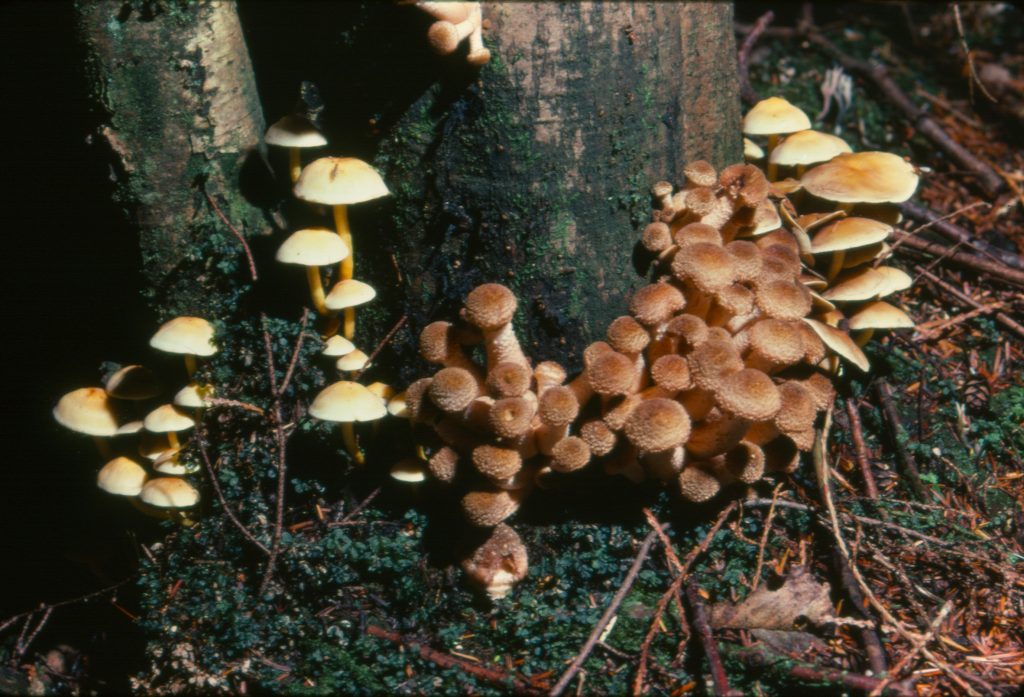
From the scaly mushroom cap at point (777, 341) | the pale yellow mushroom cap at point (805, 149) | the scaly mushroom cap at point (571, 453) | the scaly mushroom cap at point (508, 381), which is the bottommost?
the scaly mushroom cap at point (571, 453)

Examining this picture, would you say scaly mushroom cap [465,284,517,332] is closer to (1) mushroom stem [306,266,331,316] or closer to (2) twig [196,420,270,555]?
(1) mushroom stem [306,266,331,316]

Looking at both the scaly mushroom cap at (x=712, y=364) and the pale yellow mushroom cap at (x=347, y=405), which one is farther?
the pale yellow mushroom cap at (x=347, y=405)

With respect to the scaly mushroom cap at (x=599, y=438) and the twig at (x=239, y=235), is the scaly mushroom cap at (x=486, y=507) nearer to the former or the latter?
the scaly mushroom cap at (x=599, y=438)

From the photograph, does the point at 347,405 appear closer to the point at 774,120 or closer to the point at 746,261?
the point at 746,261

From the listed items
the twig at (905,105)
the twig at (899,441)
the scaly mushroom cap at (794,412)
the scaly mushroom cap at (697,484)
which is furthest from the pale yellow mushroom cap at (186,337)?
the twig at (905,105)

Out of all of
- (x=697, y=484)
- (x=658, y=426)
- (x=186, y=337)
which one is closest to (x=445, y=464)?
(x=658, y=426)
